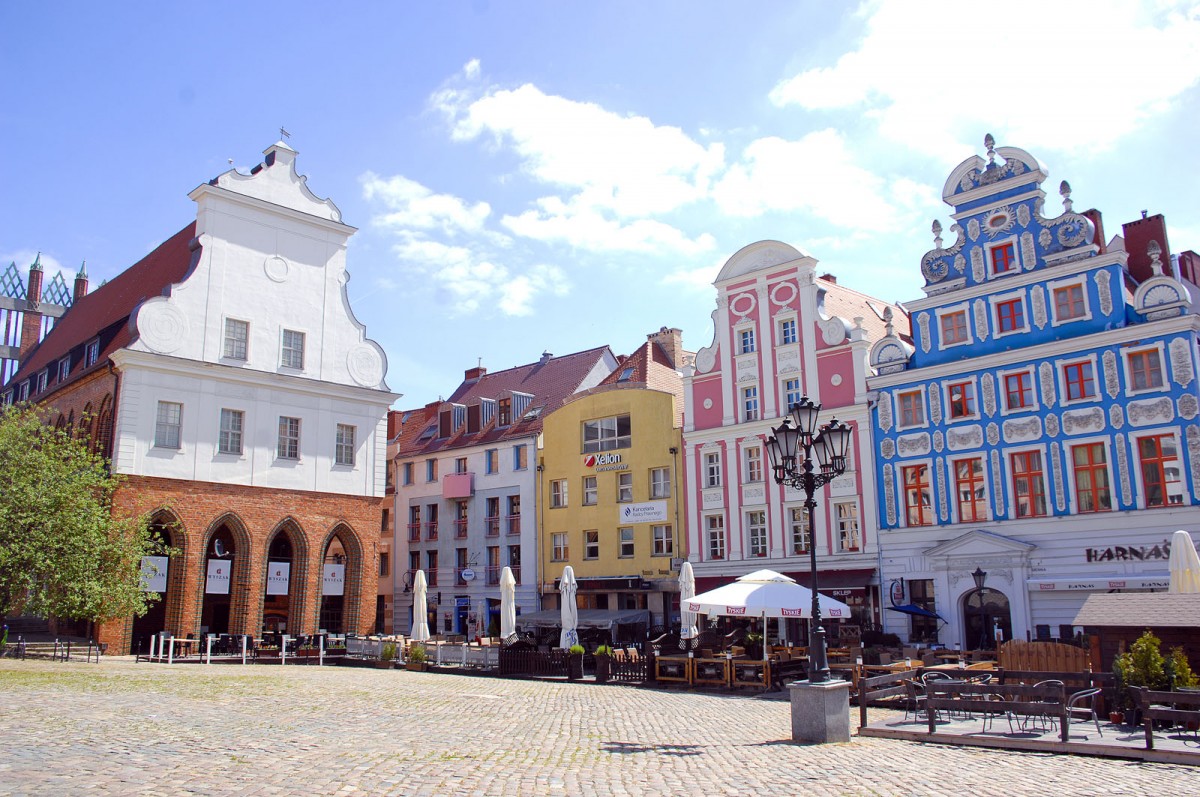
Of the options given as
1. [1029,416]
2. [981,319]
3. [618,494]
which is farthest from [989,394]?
[618,494]

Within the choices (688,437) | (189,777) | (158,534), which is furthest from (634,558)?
(189,777)

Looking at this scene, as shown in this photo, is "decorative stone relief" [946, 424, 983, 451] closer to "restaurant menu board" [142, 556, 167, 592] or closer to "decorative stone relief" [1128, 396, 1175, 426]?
"decorative stone relief" [1128, 396, 1175, 426]

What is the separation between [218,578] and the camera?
35.6m

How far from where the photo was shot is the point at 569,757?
11820 mm

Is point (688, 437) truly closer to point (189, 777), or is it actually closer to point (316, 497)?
point (316, 497)

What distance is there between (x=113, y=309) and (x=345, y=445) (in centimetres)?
Result: 1349

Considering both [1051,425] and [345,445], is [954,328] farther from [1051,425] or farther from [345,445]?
[345,445]

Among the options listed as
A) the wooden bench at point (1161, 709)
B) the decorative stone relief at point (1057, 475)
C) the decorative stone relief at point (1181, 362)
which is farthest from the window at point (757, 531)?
the wooden bench at point (1161, 709)

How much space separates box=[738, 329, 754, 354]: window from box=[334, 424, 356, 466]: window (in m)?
16.1

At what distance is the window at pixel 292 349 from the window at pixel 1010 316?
1016 inches

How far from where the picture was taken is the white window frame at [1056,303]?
30438 millimetres

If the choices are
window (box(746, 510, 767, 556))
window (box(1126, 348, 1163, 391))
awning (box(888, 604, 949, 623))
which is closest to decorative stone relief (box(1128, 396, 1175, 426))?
window (box(1126, 348, 1163, 391))

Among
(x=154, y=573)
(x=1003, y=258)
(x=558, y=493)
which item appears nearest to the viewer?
(x=1003, y=258)

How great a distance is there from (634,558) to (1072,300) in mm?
20559
